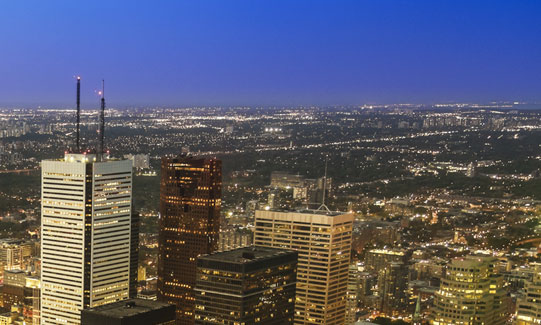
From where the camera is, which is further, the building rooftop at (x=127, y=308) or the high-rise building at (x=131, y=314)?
the building rooftop at (x=127, y=308)

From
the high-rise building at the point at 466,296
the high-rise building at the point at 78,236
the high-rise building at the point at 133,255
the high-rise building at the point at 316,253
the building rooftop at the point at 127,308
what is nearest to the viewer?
the building rooftop at the point at 127,308

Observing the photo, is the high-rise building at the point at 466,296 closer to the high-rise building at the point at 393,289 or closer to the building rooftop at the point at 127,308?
the high-rise building at the point at 393,289

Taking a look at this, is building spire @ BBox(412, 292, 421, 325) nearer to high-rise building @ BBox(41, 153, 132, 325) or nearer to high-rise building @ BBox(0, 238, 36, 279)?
high-rise building @ BBox(41, 153, 132, 325)

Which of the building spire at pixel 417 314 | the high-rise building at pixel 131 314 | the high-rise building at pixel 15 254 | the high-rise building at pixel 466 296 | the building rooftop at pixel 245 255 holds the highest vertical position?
the building rooftop at pixel 245 255

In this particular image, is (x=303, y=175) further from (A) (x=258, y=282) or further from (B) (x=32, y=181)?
(A) (x=258, y=282)

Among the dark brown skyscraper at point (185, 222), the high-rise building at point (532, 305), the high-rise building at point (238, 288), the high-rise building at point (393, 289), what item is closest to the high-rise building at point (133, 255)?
the dark brown skyscraper at point (185, 222)

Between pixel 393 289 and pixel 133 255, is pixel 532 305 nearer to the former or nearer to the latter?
pixel 133 255

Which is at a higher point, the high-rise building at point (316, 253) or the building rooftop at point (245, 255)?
the building rooftop at point (245, 255)

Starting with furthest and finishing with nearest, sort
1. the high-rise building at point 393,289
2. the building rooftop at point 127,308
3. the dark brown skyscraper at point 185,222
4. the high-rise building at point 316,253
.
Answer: the high-rise building at point 393,289, the dark brown skyscraper at point 185,222, the high-rise building at point 316,253, the building rooftop at point 127,308
